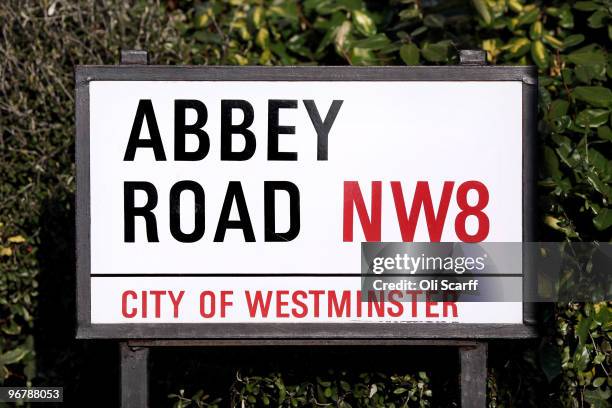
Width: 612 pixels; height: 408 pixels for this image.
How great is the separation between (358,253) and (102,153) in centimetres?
100

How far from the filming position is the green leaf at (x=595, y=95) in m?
4.09

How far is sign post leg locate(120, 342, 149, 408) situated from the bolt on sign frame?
93 millimetres

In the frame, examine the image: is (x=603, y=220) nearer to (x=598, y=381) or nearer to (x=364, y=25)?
(x=598, y=381)

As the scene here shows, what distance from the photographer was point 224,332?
11.2 feet

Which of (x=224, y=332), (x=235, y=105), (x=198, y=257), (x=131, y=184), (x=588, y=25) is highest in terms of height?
(x=588, y=25)

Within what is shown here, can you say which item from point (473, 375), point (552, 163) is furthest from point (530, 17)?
point (473, 375)

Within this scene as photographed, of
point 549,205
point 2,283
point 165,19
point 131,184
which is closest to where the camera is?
point 131,184

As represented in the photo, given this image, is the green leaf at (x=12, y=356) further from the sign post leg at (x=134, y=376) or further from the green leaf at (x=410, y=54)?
the green leaf at (x=410, y=54)

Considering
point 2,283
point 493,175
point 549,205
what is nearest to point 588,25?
point 549,205

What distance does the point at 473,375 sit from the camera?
3.50m

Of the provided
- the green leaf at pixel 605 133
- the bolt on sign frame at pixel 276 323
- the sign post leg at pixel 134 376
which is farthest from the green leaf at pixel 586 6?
the sign post leg at pixel 134 376

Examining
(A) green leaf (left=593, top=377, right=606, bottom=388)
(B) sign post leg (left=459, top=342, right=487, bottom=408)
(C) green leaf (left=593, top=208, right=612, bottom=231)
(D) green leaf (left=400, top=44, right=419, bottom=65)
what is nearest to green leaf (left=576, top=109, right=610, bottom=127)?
(C) green leaf (left=593, top=208, right=612, bottom=231)

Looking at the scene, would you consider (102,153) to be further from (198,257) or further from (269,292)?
(269,292)

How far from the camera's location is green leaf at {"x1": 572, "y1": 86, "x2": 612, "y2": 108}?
4.09 metres
